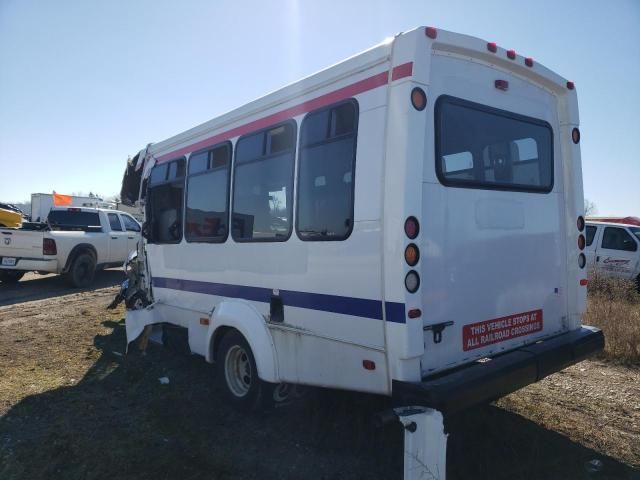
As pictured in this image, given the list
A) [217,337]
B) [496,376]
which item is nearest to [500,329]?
[496,376]

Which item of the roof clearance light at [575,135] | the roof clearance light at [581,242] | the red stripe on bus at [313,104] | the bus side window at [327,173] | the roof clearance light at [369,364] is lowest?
the roof clearance light at [369,364]

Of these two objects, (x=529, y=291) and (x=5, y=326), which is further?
(x=5, y=326)

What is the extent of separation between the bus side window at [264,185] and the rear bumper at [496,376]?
62.1 inches

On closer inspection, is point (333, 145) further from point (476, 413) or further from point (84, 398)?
point (84, 398)

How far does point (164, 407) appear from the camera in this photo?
14.6 feet

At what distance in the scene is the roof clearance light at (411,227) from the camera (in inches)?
112

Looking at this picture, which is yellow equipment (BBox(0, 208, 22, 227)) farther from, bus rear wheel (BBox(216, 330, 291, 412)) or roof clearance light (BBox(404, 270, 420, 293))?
roof clearance light (BBox(404, 270, 420, 293))

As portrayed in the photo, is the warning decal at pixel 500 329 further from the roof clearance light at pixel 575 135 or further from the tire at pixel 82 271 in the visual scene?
the tire at pixel 82 271

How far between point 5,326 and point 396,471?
716 centimetres

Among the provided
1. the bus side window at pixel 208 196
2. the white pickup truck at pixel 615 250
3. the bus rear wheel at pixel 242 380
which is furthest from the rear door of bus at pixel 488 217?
the white pickup truck at pixel 615 250

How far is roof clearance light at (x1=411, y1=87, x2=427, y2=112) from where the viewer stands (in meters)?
2.89

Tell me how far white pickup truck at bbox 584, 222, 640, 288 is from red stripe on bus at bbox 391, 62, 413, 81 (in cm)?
899

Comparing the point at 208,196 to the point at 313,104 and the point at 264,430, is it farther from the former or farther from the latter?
the point at 264,430

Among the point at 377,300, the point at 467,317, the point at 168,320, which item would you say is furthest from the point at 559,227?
the point at 168,320
